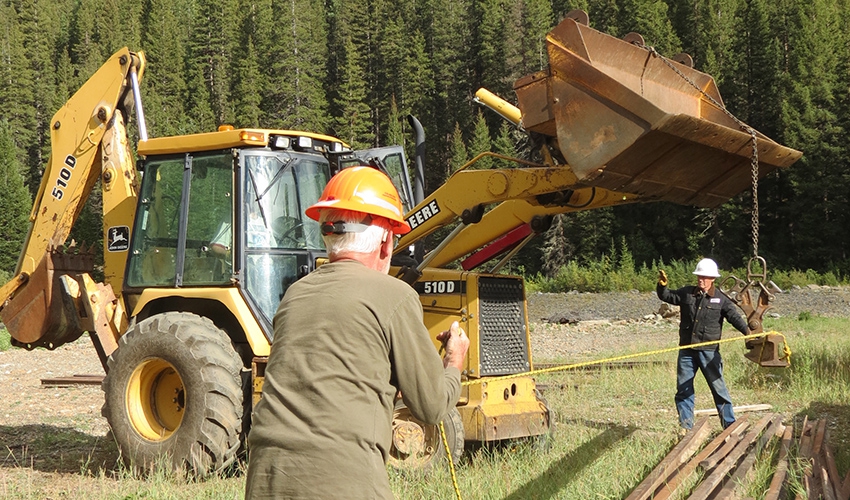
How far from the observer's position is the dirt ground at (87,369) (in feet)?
26.3

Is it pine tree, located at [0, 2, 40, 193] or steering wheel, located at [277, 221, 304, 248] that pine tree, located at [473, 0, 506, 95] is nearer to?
pine tree, located at [0, 2, 40, 193]

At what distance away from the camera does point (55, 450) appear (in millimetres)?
8422

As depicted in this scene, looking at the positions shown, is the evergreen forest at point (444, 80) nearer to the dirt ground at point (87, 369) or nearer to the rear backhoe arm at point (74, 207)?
the dirt ground at point (87, 369)

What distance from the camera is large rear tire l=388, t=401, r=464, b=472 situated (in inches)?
266

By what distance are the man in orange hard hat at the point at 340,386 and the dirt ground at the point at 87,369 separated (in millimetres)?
4651

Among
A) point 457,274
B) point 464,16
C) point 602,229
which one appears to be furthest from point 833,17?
point 457,274

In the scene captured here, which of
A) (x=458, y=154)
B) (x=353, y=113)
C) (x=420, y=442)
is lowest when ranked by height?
(x=420, y=442)

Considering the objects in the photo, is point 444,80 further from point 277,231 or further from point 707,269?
point 277,231

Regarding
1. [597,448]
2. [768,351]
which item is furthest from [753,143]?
[597,448]

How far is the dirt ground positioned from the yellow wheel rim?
49 cm

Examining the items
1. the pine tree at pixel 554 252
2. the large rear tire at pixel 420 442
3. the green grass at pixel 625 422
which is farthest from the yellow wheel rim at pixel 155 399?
the pine tree at pixel 554 252

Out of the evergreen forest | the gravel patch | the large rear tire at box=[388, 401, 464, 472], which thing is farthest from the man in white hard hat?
the evergreen forest

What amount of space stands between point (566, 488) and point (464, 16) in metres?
82.7

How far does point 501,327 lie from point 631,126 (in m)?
2.29
